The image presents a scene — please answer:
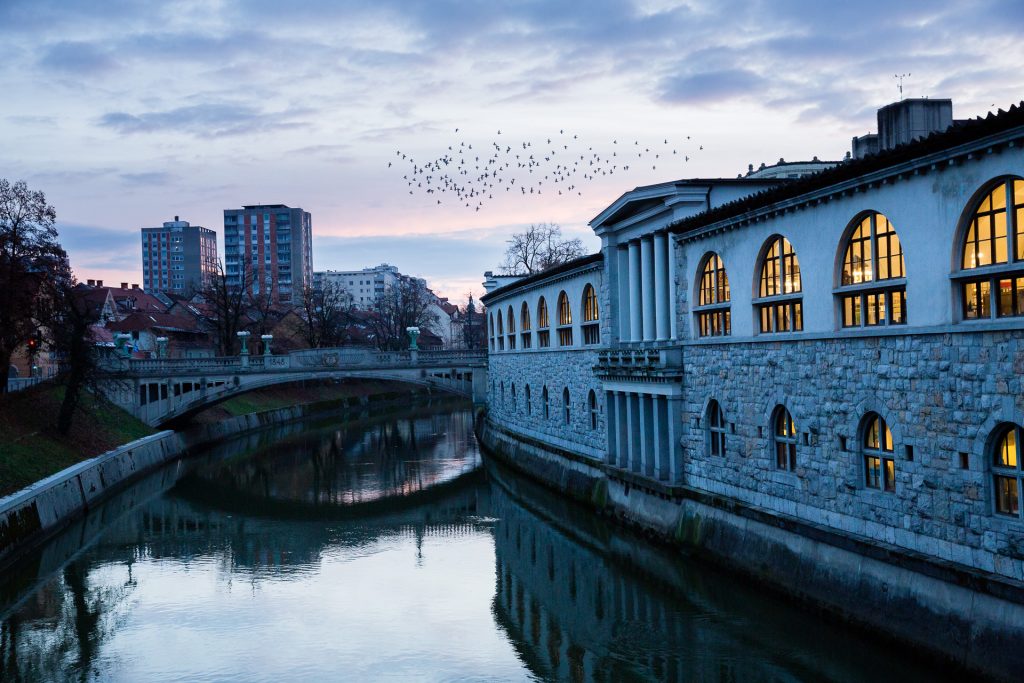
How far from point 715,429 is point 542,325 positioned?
17055mm

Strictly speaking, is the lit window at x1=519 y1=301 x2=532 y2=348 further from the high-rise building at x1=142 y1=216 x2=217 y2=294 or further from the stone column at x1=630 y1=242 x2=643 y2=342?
the high-rise building at x1=142 y1=216 x2=217 y2=294

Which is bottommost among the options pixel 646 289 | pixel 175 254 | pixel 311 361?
pixel 311 361

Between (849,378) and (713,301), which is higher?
(713,301)

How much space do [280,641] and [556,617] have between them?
5708mm

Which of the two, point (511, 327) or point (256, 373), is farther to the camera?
point (256, 373)

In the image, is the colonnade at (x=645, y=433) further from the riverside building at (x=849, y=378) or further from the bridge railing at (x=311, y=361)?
the bridge railing at (x=311, y=361)

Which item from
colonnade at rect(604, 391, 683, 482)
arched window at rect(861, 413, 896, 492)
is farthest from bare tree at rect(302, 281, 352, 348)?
arched window at rect(861, 413, 896, 492)

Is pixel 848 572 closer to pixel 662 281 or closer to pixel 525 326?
pixel 662 281

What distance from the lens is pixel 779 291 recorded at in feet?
69.1

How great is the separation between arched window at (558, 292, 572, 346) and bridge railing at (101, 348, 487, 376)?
16.6 meters

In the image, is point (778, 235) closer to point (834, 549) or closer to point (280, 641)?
point (834, 549)

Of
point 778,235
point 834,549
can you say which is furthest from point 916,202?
point 834,549

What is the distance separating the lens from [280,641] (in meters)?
19.6

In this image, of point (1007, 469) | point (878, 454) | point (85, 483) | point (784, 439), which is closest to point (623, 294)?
point (784, 439)
